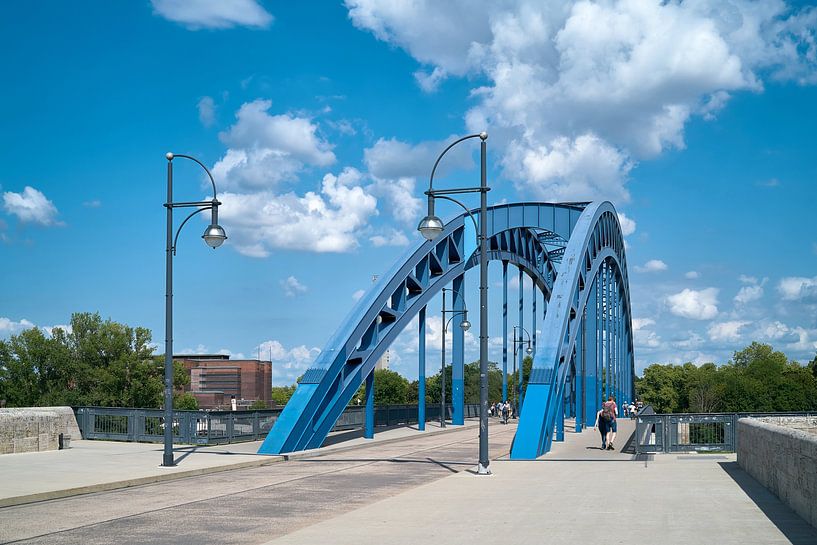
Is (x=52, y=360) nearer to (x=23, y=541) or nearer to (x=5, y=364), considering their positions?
(x=5, y=364)

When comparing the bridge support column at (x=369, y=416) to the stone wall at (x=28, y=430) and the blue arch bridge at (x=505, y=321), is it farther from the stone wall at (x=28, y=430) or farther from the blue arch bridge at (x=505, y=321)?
the stone wall at (x=28, y=430)

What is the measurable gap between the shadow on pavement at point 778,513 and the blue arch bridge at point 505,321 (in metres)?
7.27

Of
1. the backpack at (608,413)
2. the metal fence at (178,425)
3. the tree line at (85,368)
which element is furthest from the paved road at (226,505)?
the tree line at (85,368)

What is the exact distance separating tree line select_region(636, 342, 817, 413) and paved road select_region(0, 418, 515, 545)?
6571 centimetres

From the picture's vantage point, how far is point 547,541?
1009cm

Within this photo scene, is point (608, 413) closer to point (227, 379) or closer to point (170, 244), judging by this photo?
point (170, 244)

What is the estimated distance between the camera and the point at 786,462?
12828 mm

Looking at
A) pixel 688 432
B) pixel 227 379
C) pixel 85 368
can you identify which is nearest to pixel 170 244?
pixel 688 432

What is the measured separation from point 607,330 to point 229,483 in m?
36.5

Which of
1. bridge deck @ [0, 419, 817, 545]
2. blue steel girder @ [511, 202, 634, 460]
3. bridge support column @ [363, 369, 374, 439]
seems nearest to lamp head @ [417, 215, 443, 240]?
bridge deck @ [0, 419, 817, 545]

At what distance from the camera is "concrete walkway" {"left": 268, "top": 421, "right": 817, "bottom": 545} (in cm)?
1041

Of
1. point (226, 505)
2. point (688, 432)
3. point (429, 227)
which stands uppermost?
point (429, 227)

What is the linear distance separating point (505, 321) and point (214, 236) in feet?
105

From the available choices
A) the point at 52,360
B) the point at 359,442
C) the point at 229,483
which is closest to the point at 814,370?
the point at 52,360
